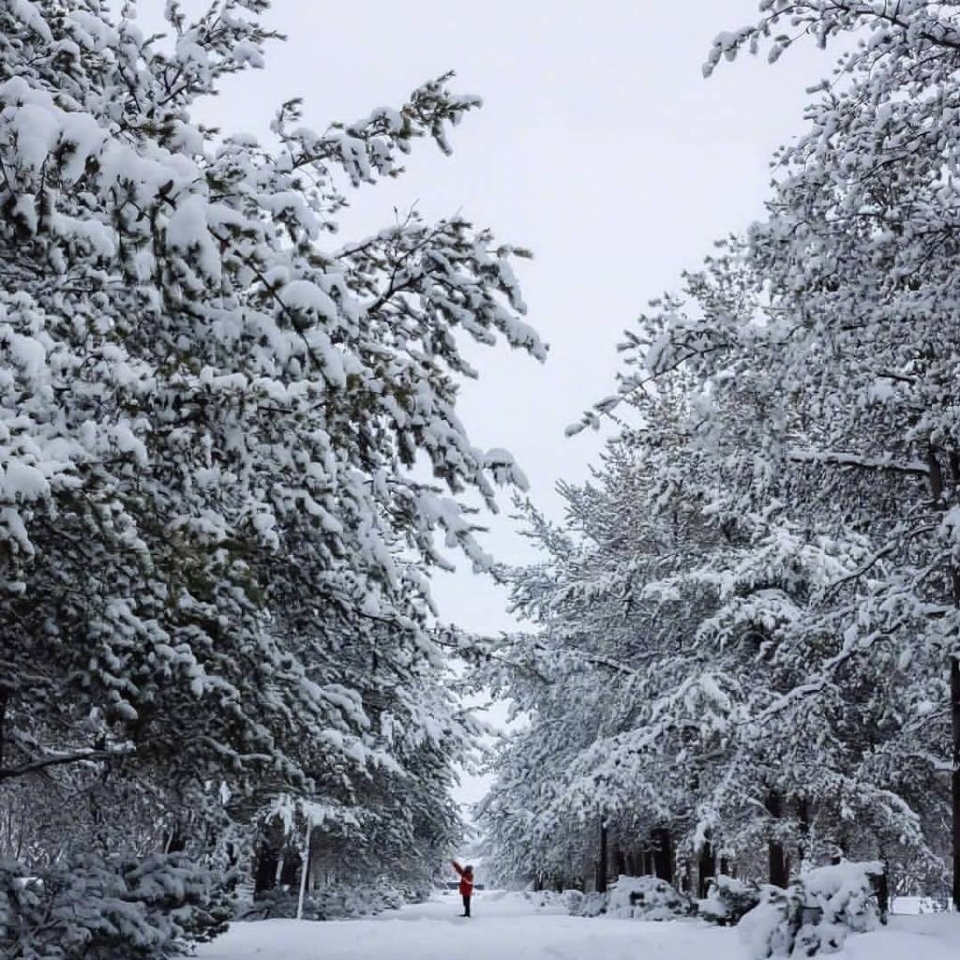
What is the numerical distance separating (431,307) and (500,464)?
1.44 meters

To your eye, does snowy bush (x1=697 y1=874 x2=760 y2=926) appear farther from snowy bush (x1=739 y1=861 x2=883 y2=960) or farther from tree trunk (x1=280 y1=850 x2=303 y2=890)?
tree trunk (x1=280 y1=850 x2=303 y2=890)

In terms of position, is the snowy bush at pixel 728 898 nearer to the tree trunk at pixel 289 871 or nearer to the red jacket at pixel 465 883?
the red jacket at pixel 465 883

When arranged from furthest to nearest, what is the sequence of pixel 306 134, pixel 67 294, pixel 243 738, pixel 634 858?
pixel 634 858, pixel 306 134, pixel 243 738, pixel 67 294

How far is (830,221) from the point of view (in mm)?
7602

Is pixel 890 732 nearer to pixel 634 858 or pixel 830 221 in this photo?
pixel 830 221

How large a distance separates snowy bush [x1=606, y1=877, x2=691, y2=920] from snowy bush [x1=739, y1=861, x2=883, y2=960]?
7.99 metres

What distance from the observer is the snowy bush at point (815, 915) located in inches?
322

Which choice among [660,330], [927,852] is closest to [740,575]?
[927,852]

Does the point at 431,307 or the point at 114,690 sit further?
the point at 431,307

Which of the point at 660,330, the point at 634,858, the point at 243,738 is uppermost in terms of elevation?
the point at 660,330

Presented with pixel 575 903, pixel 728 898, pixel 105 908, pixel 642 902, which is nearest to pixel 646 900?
pixel 642 902

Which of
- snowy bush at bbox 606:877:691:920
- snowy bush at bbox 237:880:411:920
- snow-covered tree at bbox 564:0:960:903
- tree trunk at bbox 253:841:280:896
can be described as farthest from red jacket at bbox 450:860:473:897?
snow-covered tree at bbox 564:0:960:903

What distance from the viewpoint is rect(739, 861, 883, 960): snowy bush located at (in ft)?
26.8

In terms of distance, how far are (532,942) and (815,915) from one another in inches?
160
